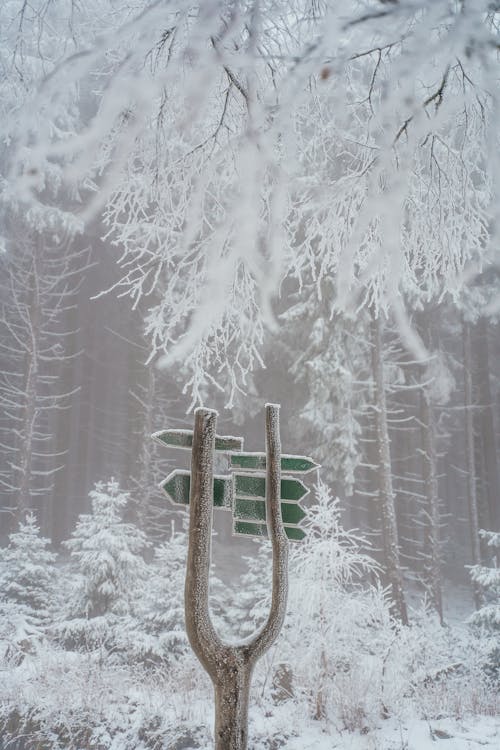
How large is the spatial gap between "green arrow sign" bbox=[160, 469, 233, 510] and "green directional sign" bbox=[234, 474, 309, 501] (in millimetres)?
Result: 45

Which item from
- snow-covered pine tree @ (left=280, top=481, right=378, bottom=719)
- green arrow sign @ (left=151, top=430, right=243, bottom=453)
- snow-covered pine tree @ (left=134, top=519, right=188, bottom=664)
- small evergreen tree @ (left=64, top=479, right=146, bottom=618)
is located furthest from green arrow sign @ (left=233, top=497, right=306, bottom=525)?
small evergreen tree @ (left=64, top=479, right=146, bottom=618)

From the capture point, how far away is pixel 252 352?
895 cm

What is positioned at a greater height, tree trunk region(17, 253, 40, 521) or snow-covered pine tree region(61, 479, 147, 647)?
tree trunk region(17, 253, 40, 521)

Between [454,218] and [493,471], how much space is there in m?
15.8

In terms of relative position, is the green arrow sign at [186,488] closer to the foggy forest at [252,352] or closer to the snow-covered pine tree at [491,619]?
the foggy forest at [252,352]

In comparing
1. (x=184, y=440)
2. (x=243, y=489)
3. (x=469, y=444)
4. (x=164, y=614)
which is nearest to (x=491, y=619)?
(x=164, y=614)

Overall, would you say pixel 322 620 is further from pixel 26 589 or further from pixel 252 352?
pixel 26 589

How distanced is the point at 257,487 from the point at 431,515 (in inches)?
537

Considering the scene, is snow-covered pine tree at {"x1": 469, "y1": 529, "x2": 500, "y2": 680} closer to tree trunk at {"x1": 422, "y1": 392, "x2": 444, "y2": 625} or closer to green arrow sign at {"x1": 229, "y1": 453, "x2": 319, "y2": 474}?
tree trunk at {"x1": 422, "y1": 392, "x2": 444, "y2": 625}

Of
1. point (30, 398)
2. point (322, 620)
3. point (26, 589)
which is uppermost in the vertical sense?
point (30, 398)

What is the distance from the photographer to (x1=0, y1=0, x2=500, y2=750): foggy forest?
6.72 feet

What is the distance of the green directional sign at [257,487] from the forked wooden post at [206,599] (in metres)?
0.04

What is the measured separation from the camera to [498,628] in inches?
366

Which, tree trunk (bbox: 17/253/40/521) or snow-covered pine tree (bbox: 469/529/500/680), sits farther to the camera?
tree trunk (bbox: 17/253/40/521)
